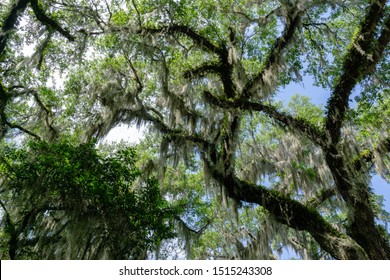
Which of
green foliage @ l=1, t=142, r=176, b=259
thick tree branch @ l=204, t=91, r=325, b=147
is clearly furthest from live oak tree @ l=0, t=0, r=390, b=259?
green foliage @ l=1, t=142, r=176, b=259

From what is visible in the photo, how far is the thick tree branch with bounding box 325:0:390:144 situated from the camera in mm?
6551

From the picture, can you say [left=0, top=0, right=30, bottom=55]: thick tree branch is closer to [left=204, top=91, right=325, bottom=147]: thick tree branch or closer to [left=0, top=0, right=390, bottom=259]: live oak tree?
[left=0, top=0, right=390, bottom=259]: live oak tree

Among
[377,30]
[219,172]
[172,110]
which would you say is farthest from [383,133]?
[172,110]

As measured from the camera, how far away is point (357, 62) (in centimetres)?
688

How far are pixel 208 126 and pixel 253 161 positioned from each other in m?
2.15

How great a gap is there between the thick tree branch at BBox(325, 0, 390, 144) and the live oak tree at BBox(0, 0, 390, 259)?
3cm

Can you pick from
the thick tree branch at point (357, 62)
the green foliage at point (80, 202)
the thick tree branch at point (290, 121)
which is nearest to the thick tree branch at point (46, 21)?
the green foliage at point (80, 202)

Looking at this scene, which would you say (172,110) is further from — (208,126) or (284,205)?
(284,205)

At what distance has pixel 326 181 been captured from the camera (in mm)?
9328

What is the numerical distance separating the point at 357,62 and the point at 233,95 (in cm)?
311

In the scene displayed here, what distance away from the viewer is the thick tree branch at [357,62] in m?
6.55

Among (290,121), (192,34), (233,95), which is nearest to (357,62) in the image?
(290,121)

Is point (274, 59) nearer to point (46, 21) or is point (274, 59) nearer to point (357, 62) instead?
point (357, 62)

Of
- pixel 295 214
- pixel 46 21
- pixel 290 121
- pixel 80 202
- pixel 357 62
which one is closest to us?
pixel 80 202
